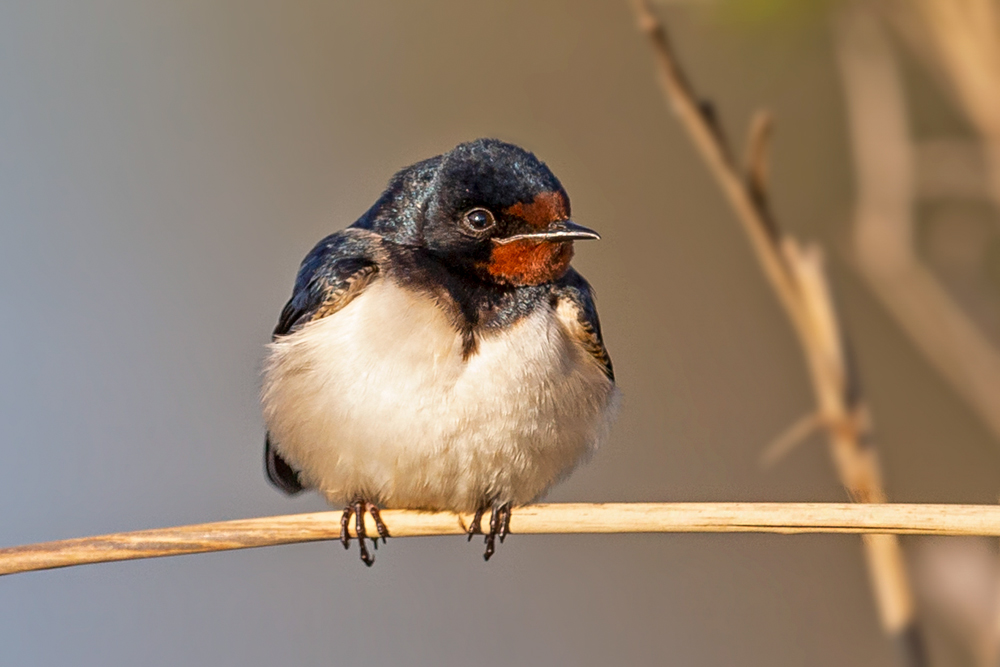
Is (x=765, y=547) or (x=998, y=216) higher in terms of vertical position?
(x=998, y=216)

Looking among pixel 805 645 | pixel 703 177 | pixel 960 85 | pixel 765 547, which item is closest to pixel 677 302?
pixel 703 177

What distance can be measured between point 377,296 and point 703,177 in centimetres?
137

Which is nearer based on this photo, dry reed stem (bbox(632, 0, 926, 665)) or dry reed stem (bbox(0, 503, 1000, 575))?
dry reed stem (bbox(0, 503, 1000, 575))

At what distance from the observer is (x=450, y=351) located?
1.61 metres

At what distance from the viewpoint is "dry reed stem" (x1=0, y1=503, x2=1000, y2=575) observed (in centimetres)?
117

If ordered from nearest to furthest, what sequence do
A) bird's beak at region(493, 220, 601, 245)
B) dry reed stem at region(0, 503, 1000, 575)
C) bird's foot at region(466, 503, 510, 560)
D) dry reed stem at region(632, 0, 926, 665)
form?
dry reed stem at region(0, 503, 1000, 575) → dry reed stem at region(632, 0, 926, 665) → bird's beak at region(493, 220, 601, 245) → bird's foot at region(466, 503, 510, 560)

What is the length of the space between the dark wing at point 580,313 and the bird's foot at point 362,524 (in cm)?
38

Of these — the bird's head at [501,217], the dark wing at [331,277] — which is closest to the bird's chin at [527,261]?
the bird's head at [501,217]

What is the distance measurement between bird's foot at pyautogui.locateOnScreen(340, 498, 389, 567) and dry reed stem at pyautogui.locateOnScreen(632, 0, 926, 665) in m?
0.64

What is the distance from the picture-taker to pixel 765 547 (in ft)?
9.61

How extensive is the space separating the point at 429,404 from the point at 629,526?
0.42 metres

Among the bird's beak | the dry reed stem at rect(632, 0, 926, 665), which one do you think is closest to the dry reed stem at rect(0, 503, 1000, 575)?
the dry reed stem at rect(632, 0, 926, 665)

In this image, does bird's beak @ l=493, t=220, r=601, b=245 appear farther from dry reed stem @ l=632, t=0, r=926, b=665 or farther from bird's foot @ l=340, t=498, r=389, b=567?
bird's foot @ l=340, t=498, r=389, b=567

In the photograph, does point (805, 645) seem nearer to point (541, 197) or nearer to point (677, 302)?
point (677, 302)
